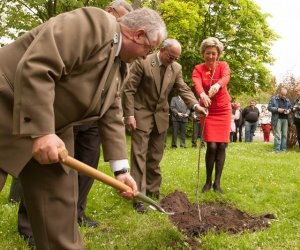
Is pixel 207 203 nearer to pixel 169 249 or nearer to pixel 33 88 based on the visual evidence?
pixel 169 249

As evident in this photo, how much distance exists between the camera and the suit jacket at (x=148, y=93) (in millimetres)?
5855

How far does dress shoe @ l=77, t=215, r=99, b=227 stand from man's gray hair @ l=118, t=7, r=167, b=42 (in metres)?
2.52

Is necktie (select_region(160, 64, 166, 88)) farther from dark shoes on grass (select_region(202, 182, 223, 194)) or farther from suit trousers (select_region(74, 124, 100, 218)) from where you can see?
dark shoes on grass (select_region(202, 182, 223, 194))

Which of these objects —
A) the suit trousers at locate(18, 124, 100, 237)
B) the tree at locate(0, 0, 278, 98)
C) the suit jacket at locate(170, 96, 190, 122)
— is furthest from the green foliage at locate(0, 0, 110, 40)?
the suit trousers at locate(18, 124, 100, 237)

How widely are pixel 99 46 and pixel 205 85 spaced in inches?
164

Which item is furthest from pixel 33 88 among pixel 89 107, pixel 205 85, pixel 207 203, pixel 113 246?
pixel 205 85

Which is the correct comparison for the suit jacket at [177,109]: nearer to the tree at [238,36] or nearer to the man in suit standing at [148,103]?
the tree at [238,36]

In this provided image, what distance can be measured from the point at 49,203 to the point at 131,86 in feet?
10.5

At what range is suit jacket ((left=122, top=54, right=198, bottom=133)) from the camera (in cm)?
586

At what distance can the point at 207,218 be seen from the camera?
203 inches

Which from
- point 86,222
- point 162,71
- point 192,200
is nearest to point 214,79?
point 162,71

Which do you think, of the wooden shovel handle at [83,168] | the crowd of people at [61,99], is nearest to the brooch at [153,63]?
the crowd of people at [61,99]

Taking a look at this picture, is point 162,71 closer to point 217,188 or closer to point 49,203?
point 217,188

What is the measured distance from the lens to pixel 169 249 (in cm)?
407
